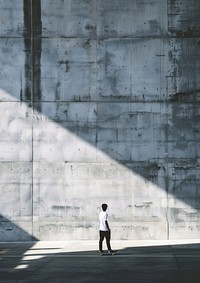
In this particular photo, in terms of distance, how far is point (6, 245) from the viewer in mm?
22594

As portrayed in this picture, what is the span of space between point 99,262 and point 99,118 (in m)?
7.02

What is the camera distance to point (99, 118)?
2355 centimetres

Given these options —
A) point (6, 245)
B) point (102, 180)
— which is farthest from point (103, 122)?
point (6, 245)

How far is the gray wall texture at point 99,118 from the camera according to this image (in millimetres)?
23406

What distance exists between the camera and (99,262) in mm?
17828

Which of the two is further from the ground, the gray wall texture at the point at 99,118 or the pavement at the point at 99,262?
the gray wall texture at the point at 99,118

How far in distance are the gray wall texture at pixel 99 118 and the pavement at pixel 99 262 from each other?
1.05 metres

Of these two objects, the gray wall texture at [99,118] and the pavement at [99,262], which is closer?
the pavement at [99,262]

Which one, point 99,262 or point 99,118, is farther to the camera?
point 99,118

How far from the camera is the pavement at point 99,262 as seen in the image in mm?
15023

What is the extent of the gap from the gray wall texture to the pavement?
1053 millimetres

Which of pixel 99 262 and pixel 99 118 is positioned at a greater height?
pixel 99 118

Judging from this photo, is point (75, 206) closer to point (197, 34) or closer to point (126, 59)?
point (126, 59)

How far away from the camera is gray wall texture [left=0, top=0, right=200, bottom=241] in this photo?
23406 millimetres
